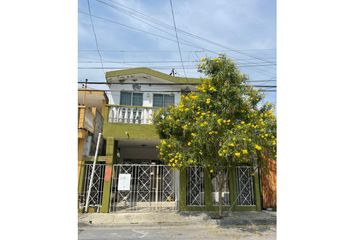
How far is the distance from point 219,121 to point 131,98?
6807mm

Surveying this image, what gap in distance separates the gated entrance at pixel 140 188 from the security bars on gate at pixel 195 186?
518mm

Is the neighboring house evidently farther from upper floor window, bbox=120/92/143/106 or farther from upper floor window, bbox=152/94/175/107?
upper floor window, bbox=152/94/175/107

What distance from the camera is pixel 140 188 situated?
10.5 metres

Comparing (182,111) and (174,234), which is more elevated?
(182,111)

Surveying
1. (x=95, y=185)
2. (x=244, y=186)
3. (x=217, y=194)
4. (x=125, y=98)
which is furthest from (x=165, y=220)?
(x=125, y=98)

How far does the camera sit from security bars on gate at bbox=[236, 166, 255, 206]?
10250 mm

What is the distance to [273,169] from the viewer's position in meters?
10.8

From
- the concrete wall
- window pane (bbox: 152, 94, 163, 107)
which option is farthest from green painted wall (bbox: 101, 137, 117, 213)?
the concrete wall

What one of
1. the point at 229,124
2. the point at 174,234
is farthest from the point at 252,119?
the point at 174,234

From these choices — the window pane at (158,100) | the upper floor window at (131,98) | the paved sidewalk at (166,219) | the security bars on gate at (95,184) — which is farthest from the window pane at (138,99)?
the paved sidewalk at (166,219)

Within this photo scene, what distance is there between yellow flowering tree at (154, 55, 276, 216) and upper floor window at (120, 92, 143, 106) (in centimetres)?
488

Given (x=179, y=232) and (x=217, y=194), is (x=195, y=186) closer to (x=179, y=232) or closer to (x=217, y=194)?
(x=217, y=194)
